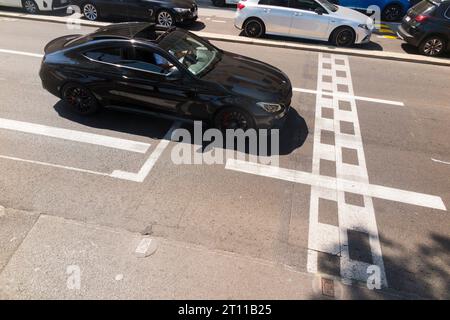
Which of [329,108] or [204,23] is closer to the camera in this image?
[329,108]

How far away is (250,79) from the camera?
5.84 m

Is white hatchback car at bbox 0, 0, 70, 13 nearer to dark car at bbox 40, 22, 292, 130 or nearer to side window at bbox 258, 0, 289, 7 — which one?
side window at bbox 258, 0, 289, 7

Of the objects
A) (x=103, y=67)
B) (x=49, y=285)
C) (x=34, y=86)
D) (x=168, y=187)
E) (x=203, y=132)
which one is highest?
(x=103, y=67)

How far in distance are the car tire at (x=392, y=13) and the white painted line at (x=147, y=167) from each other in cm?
1280

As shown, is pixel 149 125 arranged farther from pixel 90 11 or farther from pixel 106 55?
pixel 90 11

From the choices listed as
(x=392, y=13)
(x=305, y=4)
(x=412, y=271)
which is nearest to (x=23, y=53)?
(x=305, y=4)

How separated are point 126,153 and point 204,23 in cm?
916

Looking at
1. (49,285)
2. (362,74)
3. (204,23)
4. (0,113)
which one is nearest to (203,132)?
(49,285)

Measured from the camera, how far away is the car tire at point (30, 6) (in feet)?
41.1

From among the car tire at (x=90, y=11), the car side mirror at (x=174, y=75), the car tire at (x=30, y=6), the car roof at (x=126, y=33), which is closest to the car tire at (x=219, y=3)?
the car tire at (x=90, y=11)

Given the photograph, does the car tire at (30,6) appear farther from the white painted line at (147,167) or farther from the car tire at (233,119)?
the car tire at (233,119)

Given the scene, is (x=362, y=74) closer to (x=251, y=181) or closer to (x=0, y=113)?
(x=251, y=181)

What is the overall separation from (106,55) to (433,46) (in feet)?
32.1

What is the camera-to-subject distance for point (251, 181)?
16.6 feet
